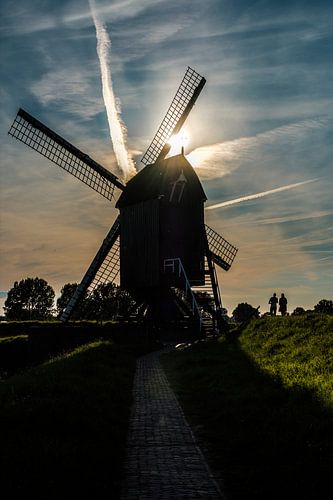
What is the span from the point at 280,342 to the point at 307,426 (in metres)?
12.5

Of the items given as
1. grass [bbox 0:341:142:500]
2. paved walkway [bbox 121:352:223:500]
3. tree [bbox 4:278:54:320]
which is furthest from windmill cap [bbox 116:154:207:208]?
tree [bbox 4:278:54:320]

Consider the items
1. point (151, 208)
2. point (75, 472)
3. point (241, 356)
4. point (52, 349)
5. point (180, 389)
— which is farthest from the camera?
point (151, 208)

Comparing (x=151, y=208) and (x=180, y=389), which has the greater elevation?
(x=151, y=208)

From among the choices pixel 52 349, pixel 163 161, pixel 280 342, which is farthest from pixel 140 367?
pixel 163 161

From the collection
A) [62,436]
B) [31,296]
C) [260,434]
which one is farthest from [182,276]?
[31,296]

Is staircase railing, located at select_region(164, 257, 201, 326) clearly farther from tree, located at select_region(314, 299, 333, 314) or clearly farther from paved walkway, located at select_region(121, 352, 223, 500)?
paved walkway, located at select_region(121, 352, 223, 500)

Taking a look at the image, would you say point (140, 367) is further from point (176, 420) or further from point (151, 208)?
point (151, 208)

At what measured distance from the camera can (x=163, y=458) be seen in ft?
28.5

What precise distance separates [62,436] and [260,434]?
3600 millimetres

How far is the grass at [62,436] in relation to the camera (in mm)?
6707

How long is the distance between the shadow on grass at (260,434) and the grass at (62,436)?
1698 millimetres

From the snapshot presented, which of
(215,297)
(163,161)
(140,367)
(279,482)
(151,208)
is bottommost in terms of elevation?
Result: (279,482)

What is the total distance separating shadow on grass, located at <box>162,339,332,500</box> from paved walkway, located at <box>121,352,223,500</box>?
0.94 ft

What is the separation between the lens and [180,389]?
54.3ft
